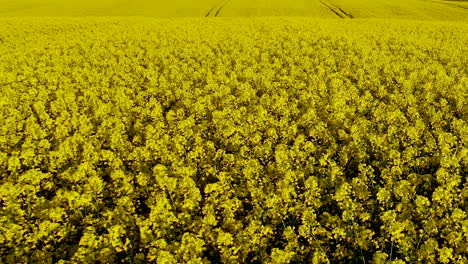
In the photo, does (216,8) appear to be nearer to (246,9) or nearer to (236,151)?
(246,9)

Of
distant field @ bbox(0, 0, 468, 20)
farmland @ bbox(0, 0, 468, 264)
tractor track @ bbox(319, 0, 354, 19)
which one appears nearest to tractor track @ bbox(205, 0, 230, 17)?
distant field @ bbox(0, 0, 468, 20)

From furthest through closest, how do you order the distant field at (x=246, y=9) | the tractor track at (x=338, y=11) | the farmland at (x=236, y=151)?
the distant field at (x=246, y=9)
the tractor track at (x=338, y=11)
the farmland at (x=236, y=151)

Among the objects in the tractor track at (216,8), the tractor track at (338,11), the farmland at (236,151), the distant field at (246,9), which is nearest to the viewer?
the farmland at (236,151)

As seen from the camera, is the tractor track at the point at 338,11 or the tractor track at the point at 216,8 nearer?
the tractor track at the point at 338,11

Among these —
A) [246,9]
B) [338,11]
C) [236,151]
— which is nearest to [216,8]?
[246,9]

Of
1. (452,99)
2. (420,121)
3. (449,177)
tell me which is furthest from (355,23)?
(449,177)

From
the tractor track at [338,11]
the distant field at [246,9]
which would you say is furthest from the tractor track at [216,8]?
the tractor track at [338,11]

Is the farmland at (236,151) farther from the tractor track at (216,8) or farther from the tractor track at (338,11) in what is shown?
the tractor track at (216,8)

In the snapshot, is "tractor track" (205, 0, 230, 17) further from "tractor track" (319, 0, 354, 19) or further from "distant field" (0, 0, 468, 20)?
"tractor track" (319, 0, 354, 19)
